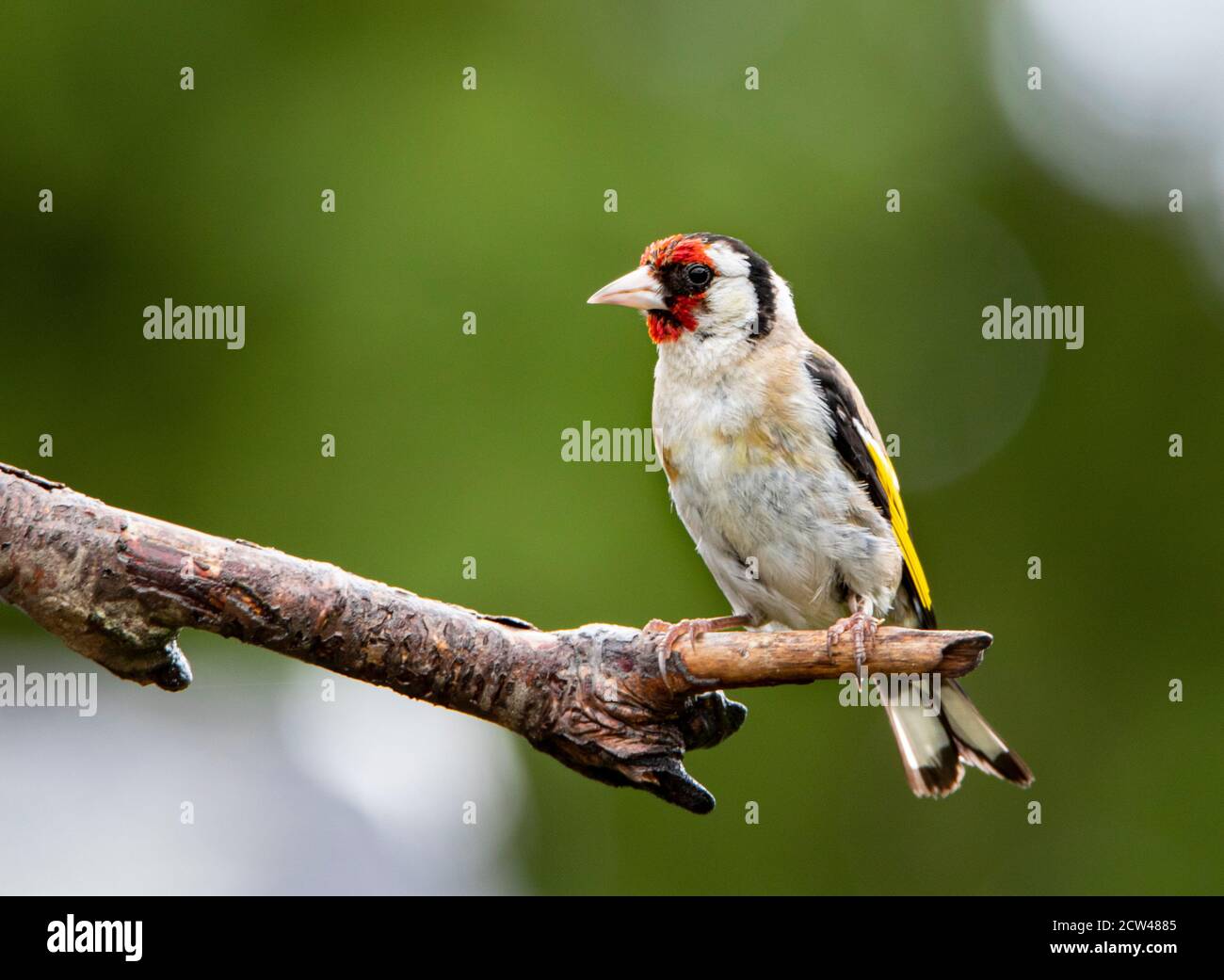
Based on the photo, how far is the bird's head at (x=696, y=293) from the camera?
3.97 m

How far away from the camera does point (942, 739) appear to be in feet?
12.9

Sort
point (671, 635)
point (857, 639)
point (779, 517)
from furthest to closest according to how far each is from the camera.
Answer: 1. point (779, 517)
2. point (671, 635)
3. point (857, 639)

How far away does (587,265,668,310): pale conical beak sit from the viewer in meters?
3.98

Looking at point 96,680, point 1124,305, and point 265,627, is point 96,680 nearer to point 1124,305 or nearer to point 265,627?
point 265,627

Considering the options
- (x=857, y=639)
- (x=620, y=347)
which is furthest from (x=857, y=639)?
(x=620, y=347)

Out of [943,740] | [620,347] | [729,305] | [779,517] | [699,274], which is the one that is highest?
[620,347]

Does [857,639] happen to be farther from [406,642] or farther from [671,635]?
[406,642]

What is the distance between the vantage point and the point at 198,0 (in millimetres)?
6453

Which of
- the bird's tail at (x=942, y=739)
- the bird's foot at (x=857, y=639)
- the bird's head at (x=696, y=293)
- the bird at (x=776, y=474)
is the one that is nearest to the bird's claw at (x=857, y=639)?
the bird's foot at (x=857, y=639)

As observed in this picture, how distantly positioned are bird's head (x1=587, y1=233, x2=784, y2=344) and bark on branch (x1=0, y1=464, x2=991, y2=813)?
46.4 inches

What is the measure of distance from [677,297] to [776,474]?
70 cm

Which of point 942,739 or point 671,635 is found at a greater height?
point 671,635

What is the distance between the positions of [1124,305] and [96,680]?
515 centimetres

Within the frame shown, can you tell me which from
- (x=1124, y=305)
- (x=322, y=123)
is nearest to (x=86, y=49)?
(x=322, y=123)
